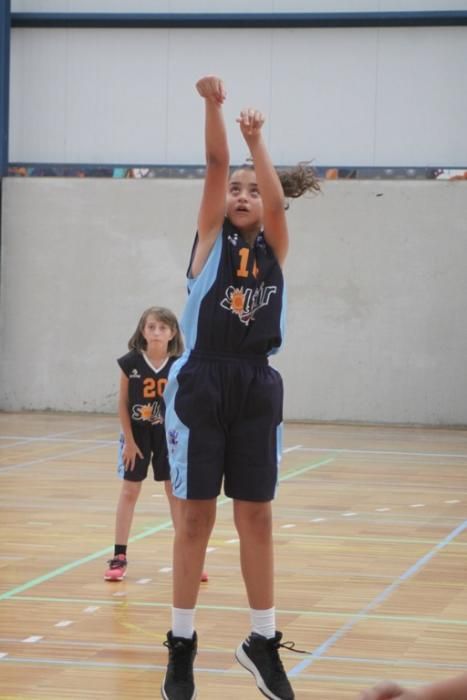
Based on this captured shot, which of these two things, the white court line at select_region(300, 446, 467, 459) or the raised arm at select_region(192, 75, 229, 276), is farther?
the white court line at select_region(300, 446, 467, 459)

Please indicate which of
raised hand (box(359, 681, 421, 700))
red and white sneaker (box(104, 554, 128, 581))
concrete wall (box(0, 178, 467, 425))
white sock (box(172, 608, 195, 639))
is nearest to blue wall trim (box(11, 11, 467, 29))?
concrete wall (box(0, 178, 467, 425))

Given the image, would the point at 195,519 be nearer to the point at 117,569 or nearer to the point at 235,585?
the point at 235,585

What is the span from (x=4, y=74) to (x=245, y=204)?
11561mm

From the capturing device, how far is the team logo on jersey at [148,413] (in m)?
5.89

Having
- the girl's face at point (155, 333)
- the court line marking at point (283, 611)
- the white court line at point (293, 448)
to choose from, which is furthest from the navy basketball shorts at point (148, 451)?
the white court line at point (293, 448)

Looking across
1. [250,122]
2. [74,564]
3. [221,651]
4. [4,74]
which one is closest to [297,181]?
[250,122]

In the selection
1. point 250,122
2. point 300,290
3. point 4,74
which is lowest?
point 300,290

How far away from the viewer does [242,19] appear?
14531 mm

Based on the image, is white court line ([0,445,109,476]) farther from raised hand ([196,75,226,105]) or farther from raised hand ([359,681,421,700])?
raised hand ([359,681,421,700])

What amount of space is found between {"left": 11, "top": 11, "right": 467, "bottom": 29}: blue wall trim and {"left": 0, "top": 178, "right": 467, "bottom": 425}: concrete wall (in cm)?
180

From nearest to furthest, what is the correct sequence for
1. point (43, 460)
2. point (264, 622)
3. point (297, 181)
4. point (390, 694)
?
1. point (390, 694)
2. point (264, 622)
3. point (297, 181)
4. point (43, 460)

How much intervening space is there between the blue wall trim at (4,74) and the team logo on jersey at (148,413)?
9.53 metres

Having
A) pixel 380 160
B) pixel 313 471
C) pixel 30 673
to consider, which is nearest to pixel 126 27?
pixel 380 160

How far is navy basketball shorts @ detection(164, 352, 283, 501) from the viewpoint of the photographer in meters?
3.66
